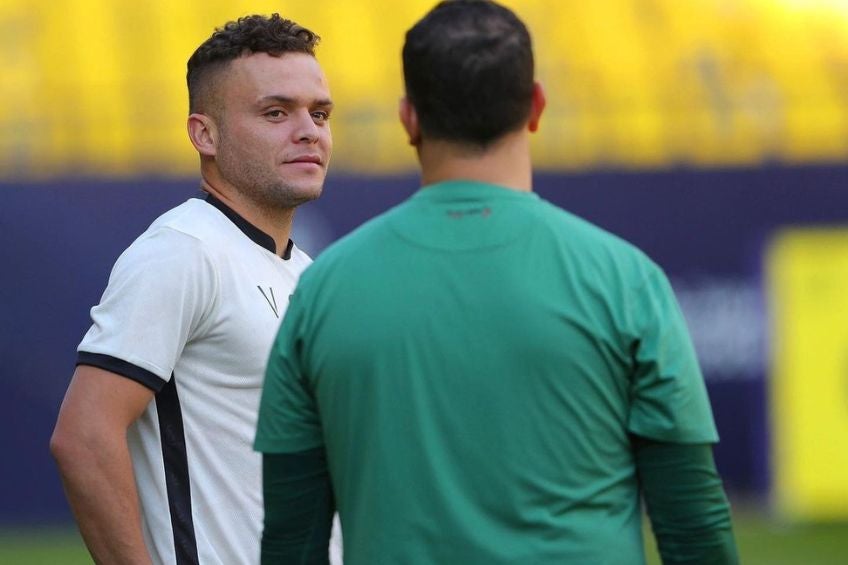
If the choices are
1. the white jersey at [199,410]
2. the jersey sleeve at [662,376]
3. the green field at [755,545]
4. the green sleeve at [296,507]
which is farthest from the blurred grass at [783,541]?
the jersey sleeve at [662,376]

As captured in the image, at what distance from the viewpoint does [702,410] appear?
2033 millimetres

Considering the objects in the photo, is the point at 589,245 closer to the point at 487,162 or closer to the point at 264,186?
the point at 487,162

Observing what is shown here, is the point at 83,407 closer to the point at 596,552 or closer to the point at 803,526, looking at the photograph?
the point at 596,552

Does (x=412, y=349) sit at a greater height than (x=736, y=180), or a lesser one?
greater

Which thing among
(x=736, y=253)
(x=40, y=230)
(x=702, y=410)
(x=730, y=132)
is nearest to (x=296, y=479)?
(x=702, y=410)

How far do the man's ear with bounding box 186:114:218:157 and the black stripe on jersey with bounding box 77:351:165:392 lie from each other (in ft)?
2.03

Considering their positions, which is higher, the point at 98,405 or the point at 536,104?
the point at 536,104

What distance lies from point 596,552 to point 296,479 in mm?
436

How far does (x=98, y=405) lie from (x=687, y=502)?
1138 millimetres

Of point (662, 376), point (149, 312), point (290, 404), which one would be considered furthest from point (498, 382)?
point (149, 312)

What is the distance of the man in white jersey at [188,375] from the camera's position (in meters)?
2.70

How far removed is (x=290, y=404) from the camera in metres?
2.15

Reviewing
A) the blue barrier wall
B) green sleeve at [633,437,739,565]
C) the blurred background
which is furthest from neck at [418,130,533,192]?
the blue barrier wall

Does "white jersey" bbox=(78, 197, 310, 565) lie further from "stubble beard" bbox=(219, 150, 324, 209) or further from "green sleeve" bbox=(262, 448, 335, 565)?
"green sleeve" bbox=(262, 448, 335, 565)
